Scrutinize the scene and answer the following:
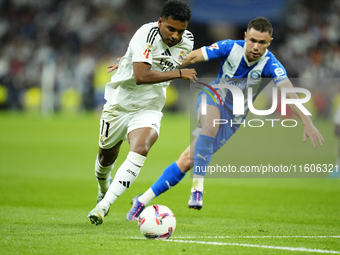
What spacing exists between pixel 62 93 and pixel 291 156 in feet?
49.7

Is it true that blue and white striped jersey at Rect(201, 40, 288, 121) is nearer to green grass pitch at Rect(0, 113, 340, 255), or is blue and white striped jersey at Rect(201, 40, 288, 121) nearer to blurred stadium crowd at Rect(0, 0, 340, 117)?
green grass pitch at Rect(0, 113, 340, 255)

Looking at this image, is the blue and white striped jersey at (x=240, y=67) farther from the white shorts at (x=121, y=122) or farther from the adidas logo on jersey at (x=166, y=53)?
the white shorts at (x=121, y=122)

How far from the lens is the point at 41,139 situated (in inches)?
640

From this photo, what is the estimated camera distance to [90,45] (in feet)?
94.0

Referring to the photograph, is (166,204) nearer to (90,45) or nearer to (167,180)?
(167,180)

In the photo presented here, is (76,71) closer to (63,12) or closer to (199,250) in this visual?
(63,12)

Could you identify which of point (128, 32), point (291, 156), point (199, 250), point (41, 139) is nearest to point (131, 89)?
point (199, 250)

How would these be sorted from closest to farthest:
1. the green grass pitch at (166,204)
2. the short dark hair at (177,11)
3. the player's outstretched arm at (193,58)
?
the green grass pitch at (166,204)
the short dark hair at (177,11)
the player's outstretched arm at (193,58)

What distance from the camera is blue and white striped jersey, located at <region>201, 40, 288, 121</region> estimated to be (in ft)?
20.2

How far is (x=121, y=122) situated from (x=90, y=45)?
78.0 ft

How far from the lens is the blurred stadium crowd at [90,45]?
25938 mm

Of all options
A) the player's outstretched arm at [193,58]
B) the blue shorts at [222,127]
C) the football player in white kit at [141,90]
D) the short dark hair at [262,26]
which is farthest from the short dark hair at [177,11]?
the blue shorts at [222,127]

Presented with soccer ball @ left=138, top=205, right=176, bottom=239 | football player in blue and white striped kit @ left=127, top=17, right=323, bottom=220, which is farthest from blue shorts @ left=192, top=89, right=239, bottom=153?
soccer ball @ left=138, top=205, right=176, bottom=239

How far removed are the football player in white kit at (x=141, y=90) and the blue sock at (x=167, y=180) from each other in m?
0.62
